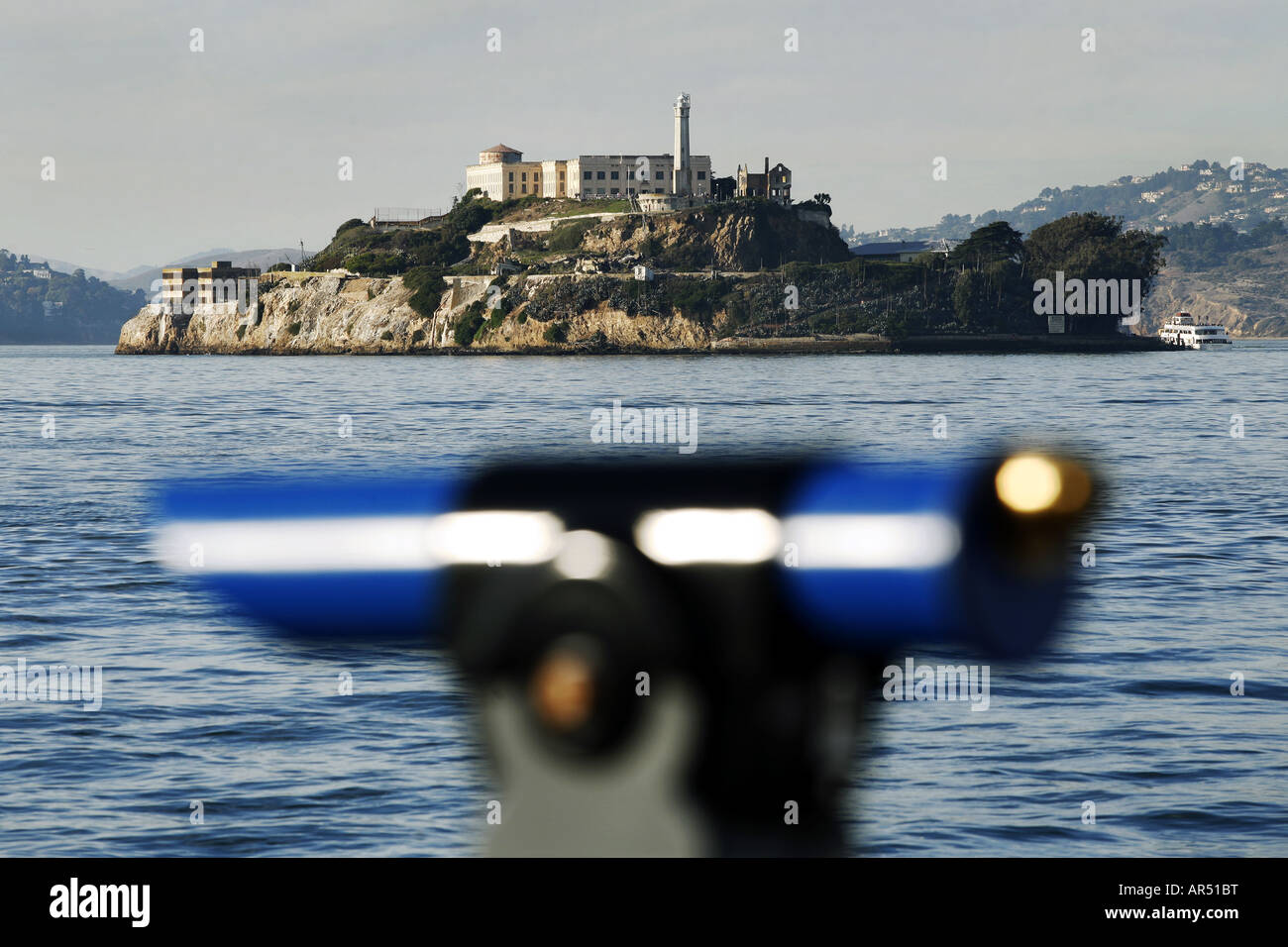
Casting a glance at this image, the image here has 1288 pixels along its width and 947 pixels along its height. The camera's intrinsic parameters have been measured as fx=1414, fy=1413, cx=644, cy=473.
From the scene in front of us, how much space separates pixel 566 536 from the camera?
574cm

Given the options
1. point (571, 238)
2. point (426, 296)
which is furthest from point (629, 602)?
point (426, 296)

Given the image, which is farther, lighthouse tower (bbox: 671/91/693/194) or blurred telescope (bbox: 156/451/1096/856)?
lighthouse tower (bbox: 671/91/693/194)

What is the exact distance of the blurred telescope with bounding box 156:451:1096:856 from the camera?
18.7ft

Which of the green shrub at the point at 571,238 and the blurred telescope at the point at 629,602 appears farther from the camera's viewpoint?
the green shrub at the point at 571,238

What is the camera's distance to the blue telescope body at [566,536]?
223 inches

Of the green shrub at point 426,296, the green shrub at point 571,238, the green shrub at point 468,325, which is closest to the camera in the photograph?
the green shrub at point 468,325

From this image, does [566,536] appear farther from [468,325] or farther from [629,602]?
[468,325]

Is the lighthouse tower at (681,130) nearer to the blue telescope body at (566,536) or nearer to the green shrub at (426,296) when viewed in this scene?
the green shrub at (426,296)

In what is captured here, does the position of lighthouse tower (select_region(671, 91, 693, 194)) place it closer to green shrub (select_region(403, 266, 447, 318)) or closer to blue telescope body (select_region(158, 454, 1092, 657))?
green shrub (select_region(403, 266, 447, 318))

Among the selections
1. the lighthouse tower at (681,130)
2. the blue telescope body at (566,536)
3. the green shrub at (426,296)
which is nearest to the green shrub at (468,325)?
the green shrub at (426,296)

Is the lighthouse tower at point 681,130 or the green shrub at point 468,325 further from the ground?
the lighthouse tower at point 681,130

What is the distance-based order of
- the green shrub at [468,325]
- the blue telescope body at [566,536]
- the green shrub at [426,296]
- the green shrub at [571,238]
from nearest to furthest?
the blue telescope body at [566,536], the green shrub at [468,325], the green shrub at [426,296], the green shrub at [571,238]

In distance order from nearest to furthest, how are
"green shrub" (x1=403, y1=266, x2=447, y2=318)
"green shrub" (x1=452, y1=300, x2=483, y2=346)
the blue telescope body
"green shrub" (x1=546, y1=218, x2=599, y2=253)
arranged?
1. the blue telescope body
2. "green shrub" (x1=452, y1=300, x2=483, y2=346)
3. "green shrub" (x1=403, y1=266, x2=447, y2=318)
4. "green shrub" (x1=546, y1=218, x2=599, y2=253)

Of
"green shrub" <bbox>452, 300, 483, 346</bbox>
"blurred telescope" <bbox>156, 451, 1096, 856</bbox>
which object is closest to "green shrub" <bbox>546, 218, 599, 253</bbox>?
"green shrub" <bbox>452, 300, 483, 346</bbox>
